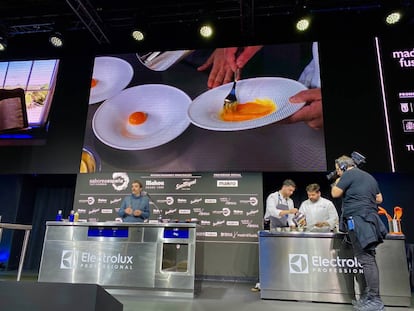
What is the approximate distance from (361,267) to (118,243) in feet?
8.82

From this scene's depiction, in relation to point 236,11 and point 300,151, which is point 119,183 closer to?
point 300,151

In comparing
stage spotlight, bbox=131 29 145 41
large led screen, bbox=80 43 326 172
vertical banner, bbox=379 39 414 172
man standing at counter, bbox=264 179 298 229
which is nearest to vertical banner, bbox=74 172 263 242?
large led screen, bbox=80 43 326 172

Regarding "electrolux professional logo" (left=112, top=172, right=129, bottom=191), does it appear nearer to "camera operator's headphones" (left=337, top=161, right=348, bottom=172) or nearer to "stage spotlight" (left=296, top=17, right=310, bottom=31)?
"camera operator's headphones" (left=337, top=161, right=348, bottom=172)

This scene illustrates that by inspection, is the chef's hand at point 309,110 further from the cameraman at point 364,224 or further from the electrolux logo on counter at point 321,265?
the electrolux logo on counter at point 321,265

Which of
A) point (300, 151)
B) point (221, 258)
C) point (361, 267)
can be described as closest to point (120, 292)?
point (221, 258)

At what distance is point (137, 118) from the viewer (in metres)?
5.54

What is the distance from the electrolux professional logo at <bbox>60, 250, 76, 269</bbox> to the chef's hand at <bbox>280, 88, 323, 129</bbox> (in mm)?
3675

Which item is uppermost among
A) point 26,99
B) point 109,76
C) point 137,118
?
point 109,76

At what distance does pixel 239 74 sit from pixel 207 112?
36.6 inches

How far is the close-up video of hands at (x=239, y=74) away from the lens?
5.05m

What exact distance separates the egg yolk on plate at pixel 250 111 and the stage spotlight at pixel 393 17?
2.30 metres

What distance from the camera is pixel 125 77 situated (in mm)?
5848

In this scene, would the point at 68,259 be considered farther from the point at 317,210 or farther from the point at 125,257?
the point at 317,210

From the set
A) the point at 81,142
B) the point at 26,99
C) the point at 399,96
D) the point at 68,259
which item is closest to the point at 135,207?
the point at 68,259
